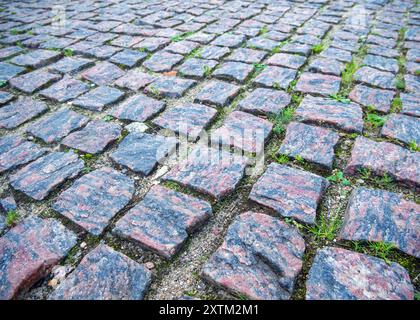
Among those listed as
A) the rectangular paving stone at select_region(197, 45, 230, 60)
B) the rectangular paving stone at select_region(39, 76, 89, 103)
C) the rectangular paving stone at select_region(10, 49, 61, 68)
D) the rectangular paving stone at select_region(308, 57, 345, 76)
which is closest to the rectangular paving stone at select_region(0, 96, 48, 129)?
the rectangular paving stone at select_region(39, 76, 89, 103)

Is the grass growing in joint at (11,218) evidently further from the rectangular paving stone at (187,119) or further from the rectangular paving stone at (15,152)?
the rectangular paving stone at (187,119)

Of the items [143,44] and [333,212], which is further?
[143,44]

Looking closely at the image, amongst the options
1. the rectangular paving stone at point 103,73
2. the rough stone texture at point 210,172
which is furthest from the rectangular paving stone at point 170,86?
the rough stone texture at point 210,172

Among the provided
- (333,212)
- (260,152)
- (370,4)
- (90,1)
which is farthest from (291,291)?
(90,1)

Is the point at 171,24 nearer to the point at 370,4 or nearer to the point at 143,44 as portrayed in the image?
the point at 143,44

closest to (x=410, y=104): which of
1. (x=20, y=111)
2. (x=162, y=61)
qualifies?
(x=162, y=61)

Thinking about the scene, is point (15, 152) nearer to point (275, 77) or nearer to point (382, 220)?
point (275, 77)
